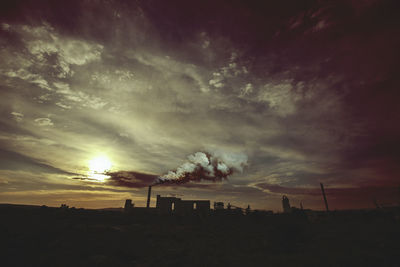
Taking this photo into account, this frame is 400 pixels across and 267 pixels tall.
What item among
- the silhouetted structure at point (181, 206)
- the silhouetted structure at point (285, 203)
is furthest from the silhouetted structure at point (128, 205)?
the silhouetted structure at point (285, 203)

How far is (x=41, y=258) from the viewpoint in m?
8.54

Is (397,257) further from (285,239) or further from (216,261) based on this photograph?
(216,261)

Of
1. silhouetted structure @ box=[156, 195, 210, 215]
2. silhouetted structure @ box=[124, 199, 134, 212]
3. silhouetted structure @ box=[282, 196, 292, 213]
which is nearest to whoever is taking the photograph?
silhouetted structure @ box=[156, 195, 210, 215]

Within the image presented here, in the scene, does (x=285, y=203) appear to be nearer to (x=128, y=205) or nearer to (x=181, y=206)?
(x=181, y=206)

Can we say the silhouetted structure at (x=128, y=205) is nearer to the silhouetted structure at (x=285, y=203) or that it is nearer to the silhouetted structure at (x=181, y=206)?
the silhouetted structure at (x=181, y=206)

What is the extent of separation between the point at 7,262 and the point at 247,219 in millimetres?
31956

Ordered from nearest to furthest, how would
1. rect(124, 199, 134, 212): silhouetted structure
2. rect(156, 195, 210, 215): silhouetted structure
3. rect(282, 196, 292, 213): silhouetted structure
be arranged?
1. rect(156, 195, 210, 215): silhouetted structure
2. rect(124, 199, 134, 212): silhouetted structure
3. rect(282, 196, 292, 213): silhouetted structure

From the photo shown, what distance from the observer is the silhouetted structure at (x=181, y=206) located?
40125 mm

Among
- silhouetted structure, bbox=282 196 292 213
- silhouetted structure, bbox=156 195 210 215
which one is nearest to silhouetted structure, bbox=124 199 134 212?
silhouetted structure, bbox=156 195 210 215

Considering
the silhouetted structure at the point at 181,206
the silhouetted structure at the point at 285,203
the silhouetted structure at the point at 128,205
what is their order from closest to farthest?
the silhouetted structure at the point at 181,206 < the silhouetted structure at the point at 128,205 < the silhouetted structure at the point at 285,203

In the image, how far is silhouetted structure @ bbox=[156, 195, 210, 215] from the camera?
4012 centimetres

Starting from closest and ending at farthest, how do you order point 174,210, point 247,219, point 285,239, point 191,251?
1. point 191,251
2. point 285,239
3. point 247,219
4. point 174,210

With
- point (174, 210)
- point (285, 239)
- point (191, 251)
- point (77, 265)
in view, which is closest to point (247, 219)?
point (174, 210)

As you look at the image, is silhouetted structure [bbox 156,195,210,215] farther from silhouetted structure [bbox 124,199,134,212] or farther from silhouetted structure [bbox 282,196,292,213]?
silhouetted structure [bbox 282,196,292,213]
